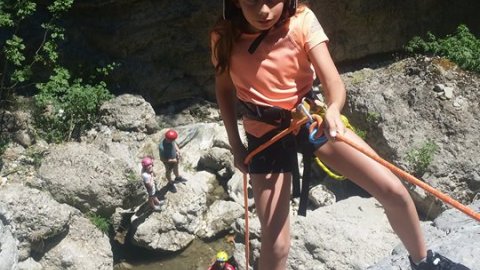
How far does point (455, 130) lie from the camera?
5.65 m

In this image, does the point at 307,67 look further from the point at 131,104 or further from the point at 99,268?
the point at 131,104

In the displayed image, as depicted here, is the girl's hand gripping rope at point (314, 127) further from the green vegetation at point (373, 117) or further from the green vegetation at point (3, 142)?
the green vegetation at point (3, 142)

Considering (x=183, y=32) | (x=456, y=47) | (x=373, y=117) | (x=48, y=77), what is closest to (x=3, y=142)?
(x=48, y=77)

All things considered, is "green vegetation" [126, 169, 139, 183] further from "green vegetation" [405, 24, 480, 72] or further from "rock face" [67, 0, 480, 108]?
"green vegetation" [405, 24, 480, 72]

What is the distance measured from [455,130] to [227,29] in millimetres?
3973

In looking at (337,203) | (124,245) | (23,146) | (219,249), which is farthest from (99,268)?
(337,203)

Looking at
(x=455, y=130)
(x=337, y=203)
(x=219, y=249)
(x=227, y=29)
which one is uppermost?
(x=227, y=29)

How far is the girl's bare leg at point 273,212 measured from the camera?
7.82 feet

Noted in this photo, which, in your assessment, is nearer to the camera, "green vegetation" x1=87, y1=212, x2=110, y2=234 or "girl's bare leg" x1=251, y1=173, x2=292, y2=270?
"girl's bare leg" x1=251, y1=173, x2=292, y2=270

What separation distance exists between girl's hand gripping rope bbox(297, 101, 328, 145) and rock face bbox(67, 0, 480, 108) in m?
4.38

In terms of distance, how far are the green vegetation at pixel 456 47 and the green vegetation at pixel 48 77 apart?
3400 millimetres

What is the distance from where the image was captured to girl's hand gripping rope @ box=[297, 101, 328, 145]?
2141 millimetres

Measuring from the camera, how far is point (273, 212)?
94.6 inches

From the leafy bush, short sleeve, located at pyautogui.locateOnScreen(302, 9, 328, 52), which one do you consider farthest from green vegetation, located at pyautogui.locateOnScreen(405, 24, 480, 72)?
short sleeve, located at pyautogui.locateOnScreen(302, 9, 328, 52)
